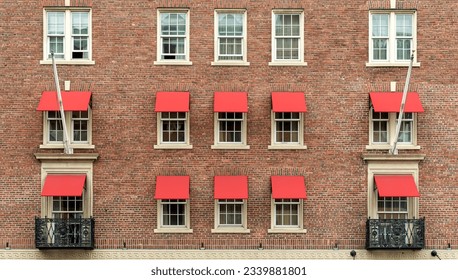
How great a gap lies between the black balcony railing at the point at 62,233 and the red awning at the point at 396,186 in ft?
32.8

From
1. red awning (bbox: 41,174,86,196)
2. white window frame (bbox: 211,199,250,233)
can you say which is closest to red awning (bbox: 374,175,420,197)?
white window frame (bbox: 211,199,250,233)

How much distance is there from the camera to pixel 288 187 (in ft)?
78.7

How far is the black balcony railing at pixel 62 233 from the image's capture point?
23.9m

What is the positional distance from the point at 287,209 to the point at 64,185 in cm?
777

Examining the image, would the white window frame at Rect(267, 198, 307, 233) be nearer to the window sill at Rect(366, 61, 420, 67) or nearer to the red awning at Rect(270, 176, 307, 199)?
the red awning at Rect(270, 176, 307, 199)

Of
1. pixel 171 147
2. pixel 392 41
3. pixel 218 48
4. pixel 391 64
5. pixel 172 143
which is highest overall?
pixel 392 41

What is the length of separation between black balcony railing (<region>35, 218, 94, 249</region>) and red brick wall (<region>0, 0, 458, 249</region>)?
46 cm

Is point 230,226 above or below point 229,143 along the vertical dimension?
below

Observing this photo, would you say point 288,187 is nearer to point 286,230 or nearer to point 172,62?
point 286,230

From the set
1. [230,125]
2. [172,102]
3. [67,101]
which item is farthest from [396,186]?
[67,101]

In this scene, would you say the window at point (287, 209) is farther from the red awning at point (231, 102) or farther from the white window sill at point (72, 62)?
the white window sill at point (72, 62)

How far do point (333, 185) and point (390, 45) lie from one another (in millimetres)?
5352

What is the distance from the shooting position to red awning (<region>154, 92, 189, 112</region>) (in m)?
23.8

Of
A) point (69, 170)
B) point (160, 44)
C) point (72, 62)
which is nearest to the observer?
point (69, 170)
